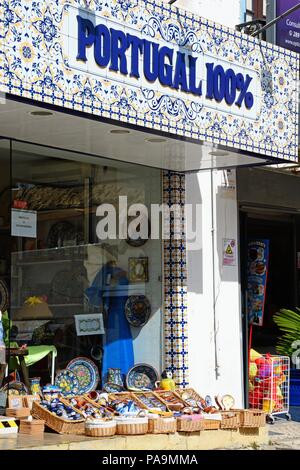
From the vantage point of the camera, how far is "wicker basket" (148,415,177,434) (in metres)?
9.09

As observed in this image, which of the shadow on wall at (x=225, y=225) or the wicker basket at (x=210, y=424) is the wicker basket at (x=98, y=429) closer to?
the wicker basket at (x=210, y=424)

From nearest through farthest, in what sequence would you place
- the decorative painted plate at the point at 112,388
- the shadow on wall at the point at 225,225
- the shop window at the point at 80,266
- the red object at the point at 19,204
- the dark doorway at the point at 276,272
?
the red object at the point at 19,204, the shop window at the point at 80,266, the decorative painted plate at the point at 112,388, the shadow on wall at the point at 225,225, the dark doorway at the point at 276,272

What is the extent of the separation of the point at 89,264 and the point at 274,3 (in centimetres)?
404

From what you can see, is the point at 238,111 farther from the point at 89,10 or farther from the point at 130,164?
the point at 89,10

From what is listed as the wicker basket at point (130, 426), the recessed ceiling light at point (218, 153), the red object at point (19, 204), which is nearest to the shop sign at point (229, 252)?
the recessed ceiling light at point (218, 153)

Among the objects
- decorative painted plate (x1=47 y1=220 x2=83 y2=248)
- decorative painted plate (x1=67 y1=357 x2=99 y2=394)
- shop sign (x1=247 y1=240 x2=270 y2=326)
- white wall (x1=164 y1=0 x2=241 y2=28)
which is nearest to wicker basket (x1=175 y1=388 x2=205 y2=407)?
decorative painted plate (x1=67 y1=357 x2=99 y2=394)

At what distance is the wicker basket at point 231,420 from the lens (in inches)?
383

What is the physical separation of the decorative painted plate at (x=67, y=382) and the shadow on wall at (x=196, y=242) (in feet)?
5.97

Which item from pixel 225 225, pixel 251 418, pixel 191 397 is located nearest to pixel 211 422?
pixel 251 418

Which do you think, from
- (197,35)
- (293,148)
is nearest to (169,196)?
(293,148)

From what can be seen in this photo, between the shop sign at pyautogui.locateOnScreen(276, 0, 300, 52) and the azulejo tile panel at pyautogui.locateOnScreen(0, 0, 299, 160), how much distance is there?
1.06 metres

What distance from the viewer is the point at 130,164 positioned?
11.3 meters

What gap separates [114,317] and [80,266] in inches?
30.7

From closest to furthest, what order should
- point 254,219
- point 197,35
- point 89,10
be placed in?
point 89,10 < point 197,35 < point 254,219
